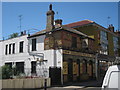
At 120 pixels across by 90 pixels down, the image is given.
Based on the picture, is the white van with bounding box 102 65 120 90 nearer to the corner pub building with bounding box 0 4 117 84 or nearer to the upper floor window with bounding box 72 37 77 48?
the corner pub building with bounding box 0 4 117 84

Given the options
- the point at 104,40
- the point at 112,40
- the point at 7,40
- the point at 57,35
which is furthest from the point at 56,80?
the point at 112,40

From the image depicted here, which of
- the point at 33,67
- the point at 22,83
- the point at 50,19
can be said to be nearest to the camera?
the point at 22,83

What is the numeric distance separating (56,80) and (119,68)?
52.8 feet

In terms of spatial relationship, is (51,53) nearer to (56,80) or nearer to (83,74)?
(56,80)

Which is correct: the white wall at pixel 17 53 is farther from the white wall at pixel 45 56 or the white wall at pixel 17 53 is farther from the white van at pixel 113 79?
the white van at pixel 113 79

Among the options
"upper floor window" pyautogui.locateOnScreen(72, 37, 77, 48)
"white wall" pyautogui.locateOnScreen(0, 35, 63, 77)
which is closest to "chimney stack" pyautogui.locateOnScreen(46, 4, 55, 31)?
"white wall" pyautogui.locateOnScreen(0, 35, 63, 77)

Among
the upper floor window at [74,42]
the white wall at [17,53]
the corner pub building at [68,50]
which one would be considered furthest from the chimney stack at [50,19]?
the white wall at [17,53]

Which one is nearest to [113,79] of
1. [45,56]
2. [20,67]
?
[45,56]

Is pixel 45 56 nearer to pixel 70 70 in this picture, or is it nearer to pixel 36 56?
pixel 36 56

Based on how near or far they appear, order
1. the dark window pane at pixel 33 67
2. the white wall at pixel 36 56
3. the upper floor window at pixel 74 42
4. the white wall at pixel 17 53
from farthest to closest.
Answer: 1. the white wall at pixel 17 53
2. the upper floor window at pixel 74 42
3. the dark window pane at pixel 33 67
4. the white wall at pixel 36 56

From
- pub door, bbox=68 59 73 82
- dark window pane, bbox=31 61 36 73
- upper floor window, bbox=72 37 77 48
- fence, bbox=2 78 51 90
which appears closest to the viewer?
fence, bbox=2 78 51 90

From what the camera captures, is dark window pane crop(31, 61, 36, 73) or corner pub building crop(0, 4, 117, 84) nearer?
corner pub building crop(0, 4, 117, 84)

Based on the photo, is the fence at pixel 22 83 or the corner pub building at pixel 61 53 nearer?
the fence at pixel 22 83

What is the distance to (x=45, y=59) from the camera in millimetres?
20859
